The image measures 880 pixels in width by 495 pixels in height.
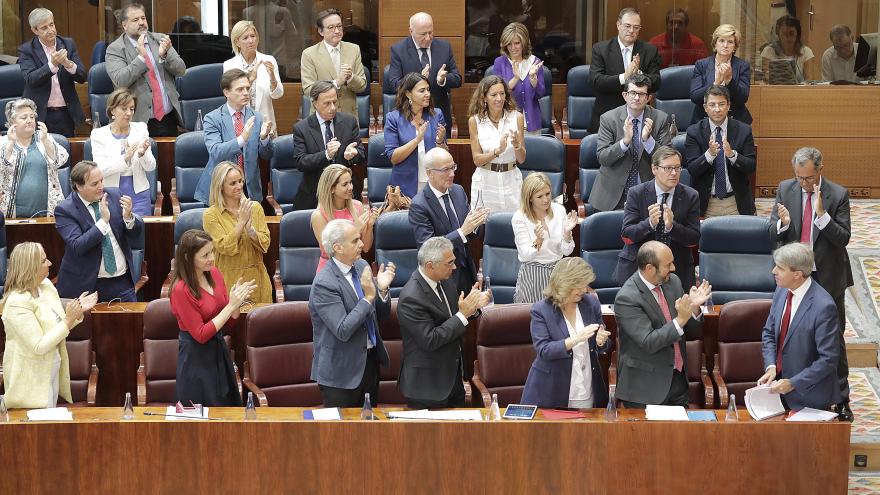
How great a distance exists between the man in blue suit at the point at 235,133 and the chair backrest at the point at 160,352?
1.55m

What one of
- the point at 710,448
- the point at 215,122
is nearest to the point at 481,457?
the point at 710,448

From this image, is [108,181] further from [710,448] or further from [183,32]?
[710,448]

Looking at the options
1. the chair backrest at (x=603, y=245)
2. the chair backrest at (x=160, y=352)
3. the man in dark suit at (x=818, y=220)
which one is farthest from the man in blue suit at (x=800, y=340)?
the chair backrest at (x=160, y=352)

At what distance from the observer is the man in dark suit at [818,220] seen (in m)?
6.43

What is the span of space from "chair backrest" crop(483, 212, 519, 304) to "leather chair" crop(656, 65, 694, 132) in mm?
2284

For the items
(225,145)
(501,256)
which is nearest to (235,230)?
(225,145)

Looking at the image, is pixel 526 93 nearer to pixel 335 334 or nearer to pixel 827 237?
pixel 827 237

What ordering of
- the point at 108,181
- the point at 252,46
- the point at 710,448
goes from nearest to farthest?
→ the point at 710,448 → the point at 108,181 → the point at 252,46

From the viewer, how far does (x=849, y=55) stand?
9.02 metres

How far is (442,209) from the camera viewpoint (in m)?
6.39

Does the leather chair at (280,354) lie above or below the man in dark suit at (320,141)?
below

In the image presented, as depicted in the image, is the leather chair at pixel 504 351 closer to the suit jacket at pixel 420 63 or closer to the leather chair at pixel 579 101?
the suit jacket at pixel 420 63

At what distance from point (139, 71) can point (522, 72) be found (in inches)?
91.4

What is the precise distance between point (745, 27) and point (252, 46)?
3.39 meters
